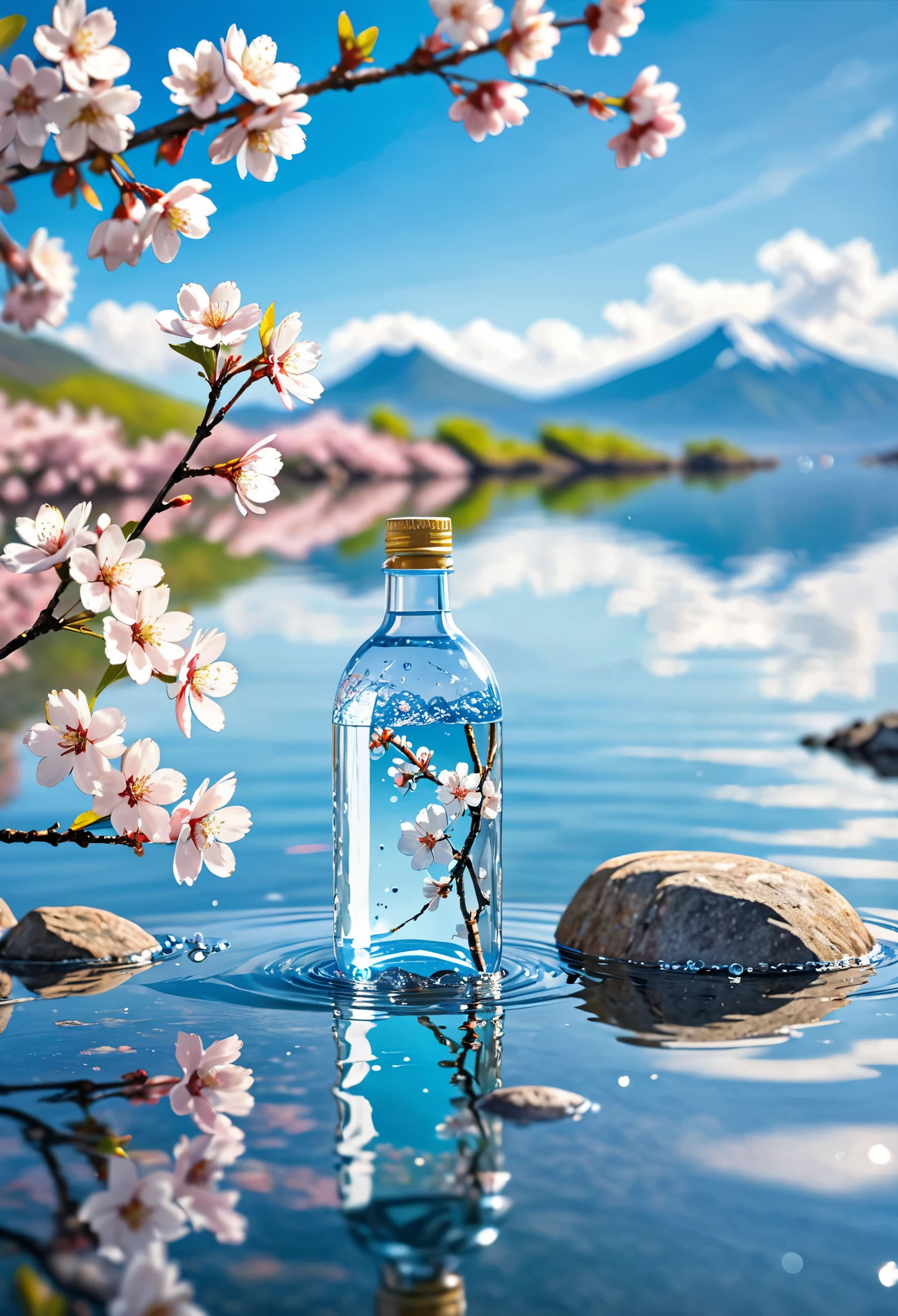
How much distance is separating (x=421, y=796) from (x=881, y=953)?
1.19 m

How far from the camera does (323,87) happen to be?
184cm

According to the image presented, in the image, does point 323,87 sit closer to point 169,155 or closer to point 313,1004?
point 169,155

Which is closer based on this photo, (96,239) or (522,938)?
(96,239)

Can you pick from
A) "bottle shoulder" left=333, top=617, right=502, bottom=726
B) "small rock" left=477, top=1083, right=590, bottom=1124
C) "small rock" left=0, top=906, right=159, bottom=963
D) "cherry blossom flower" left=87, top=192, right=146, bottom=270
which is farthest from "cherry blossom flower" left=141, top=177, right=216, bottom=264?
"small rock" left=0, top=906, right=159, bottom=963

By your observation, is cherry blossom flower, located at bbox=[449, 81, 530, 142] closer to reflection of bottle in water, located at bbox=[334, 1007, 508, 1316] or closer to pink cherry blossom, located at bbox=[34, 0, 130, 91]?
pink cherry blossom, located at bbox=[34, 0, 130, 91]

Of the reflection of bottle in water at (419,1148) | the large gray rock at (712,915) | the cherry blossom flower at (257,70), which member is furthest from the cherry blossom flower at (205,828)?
the large gray rock at (712,915)

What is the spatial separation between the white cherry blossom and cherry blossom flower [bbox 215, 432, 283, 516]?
96cm

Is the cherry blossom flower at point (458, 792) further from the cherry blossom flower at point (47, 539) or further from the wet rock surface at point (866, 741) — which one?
the wet rock surface at point (866, 741)

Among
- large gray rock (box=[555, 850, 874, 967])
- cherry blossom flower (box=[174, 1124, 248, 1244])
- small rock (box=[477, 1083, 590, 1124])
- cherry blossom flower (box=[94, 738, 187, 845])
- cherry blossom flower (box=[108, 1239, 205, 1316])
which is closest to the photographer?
cherry blossom flower (box=[108, 1239, 205, 1316])

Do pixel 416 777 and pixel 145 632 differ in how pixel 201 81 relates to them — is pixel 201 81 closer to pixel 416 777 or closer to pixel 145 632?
pixel 145 632

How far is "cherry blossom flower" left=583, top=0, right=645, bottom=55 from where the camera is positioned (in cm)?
189

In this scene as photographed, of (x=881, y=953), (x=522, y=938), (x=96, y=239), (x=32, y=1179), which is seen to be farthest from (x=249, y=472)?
(x=881, y=953)

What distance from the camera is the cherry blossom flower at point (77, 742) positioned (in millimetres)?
2037

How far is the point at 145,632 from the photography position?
2.00m
